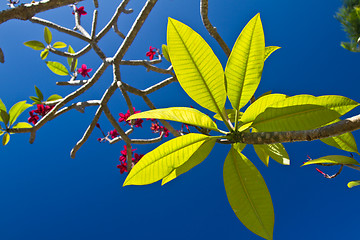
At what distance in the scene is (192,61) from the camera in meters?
0.54

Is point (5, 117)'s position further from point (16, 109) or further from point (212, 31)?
point (212, 31)

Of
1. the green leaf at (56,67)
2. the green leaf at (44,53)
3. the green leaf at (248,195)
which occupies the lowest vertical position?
the green leaf at (248,195)

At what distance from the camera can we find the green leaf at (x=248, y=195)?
578 mm

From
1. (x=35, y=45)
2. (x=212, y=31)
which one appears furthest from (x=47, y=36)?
(x=212, y=31)

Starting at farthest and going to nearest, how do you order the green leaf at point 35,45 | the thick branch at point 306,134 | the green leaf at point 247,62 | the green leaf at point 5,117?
the green leaf at point 35,45 → the green leaf at point 5,117 → the green leaf at point 247,62 → the thick branch at point 306,134

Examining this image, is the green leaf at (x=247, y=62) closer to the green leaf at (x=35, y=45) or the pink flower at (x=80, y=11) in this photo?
the green leaf at (x=35, y=45)

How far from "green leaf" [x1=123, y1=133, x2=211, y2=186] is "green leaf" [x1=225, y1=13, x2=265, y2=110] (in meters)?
0.14

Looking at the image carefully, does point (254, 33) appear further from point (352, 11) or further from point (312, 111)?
point (352, 11)

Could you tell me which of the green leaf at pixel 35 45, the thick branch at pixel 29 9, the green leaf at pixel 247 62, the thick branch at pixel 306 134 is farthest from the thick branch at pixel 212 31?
the green leaf at pixel 35 45

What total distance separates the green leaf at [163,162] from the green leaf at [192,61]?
0.34 feet

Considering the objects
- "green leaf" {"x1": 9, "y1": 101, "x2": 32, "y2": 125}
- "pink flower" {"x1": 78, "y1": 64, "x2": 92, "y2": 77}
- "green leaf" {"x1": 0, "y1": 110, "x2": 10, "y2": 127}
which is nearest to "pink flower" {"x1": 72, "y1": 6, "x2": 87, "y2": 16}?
"pink flower" {"x1": 78, "y1": 64, "x2": 92, "y2": 77}

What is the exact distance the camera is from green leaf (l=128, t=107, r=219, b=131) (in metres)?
0.50

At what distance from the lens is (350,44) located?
6.41 meters

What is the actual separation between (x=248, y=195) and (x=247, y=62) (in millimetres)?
323
